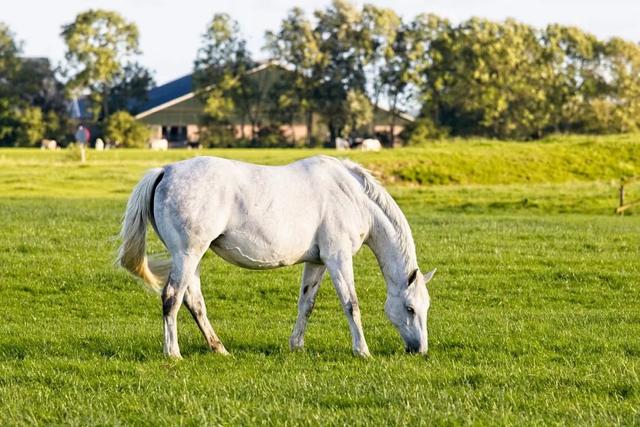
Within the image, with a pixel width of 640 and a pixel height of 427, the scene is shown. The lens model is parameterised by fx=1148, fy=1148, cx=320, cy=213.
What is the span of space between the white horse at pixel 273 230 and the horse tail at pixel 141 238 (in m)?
0.01

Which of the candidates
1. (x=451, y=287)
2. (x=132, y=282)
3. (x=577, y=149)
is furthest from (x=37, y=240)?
(x=577, y=149)

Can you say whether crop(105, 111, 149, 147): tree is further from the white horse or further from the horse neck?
the horse neck

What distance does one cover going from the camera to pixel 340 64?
85562 millimetres

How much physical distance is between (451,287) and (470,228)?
825 cm

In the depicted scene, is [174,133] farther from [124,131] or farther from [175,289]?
[175,289]

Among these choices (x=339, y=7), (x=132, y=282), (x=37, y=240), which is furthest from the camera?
(x=339, y=7)

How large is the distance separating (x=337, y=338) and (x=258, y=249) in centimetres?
164

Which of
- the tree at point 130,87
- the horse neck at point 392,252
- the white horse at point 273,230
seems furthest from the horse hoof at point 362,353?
the tree at point 130,87

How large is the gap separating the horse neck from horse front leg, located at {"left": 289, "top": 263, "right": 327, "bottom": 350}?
69 cm

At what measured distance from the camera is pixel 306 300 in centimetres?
1205

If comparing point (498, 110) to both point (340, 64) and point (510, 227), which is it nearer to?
point (340, 64)

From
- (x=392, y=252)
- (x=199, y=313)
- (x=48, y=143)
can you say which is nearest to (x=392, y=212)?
(x=392, y=252)

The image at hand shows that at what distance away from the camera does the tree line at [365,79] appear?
80000 millimetres

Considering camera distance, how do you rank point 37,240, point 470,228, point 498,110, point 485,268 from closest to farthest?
point 485,268 → point 37,240 → point 470,228 → point 498,110
